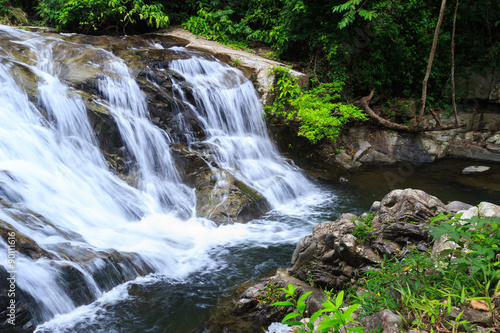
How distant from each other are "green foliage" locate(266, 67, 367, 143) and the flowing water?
0.70 meters

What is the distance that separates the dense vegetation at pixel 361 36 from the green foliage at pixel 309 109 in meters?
0.52

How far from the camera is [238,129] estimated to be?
9070 mm

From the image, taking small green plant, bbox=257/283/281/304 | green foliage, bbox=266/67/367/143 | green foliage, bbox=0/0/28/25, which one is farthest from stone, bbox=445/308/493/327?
green foliage, bbox=0/0/28/25

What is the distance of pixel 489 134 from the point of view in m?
10.5

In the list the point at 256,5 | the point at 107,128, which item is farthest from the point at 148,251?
the point at 256,5

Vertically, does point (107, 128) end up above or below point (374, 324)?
above

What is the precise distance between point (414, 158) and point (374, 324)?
8936 mm

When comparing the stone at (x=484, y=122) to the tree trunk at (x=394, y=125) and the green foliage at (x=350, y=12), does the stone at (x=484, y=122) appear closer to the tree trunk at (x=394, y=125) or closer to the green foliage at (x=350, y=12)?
the tree trunk at (x=394, y=125)

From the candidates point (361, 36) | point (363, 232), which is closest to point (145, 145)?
point (363, 232)

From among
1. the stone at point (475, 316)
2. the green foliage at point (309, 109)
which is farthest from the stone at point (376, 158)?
the stone at point (475, 316)

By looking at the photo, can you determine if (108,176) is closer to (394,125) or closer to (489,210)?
(489,210)

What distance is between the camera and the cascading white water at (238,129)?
7869 millimetres

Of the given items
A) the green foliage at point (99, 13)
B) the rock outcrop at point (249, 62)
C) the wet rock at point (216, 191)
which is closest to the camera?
the wet rock at point (216, 191)

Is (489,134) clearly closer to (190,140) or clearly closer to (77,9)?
(190,140)
